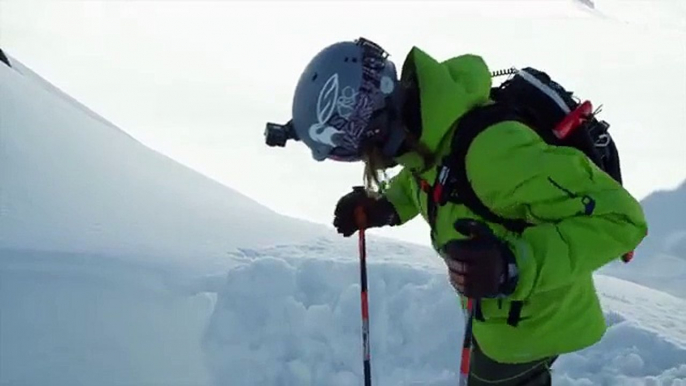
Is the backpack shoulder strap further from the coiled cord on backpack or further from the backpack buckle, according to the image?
the coiled cord on backpack

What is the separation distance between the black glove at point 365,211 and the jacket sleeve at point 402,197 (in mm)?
20

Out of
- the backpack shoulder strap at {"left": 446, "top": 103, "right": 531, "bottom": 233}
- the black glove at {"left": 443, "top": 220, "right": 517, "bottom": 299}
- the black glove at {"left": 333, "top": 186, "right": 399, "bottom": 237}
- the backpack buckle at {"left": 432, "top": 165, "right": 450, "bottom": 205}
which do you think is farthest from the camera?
the black glove at {"left": 333, "top": 186, "right": 399, "bottom": 237}

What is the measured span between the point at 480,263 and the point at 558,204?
27 centimetres

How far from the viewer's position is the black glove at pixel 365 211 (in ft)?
11.1

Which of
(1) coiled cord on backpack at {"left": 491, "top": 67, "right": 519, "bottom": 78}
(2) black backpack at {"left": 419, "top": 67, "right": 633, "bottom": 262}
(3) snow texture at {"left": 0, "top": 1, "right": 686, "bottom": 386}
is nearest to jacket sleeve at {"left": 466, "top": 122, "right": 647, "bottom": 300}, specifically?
(2) black backpack at {"left": 419, "top": 67, "right": 633, "bottom": 262}

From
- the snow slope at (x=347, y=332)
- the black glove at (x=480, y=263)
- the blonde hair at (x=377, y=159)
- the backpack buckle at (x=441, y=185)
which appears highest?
the blonde hair at (x=377, y=159)

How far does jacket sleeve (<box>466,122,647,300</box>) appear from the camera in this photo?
2.28 m

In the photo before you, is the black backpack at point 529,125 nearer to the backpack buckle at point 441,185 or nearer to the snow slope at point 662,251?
the backpack buckle at point 441,185

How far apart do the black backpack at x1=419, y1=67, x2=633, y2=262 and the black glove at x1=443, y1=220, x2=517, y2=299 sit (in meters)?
0.19

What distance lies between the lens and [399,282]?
203 inches

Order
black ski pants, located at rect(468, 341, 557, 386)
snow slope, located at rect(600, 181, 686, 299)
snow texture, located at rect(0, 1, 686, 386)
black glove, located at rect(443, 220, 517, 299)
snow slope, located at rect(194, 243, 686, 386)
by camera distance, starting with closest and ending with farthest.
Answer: black glove, located at rect(443, 220, 517, 299) < black ski pants, located at rect(468, 341, 557, 386) < snow texture, located at rect(0, 1, 686, 386) < snow slope, located at rect(194, 243, 686, 386) < snow slope, located at rect(600, 181, 686, 299)

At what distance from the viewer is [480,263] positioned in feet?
7.35

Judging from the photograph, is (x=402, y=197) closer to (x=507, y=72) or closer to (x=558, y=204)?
(x=507, y=72)

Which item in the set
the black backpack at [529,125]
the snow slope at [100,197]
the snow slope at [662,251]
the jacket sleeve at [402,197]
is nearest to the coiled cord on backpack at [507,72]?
the black backpack at [529,125]
